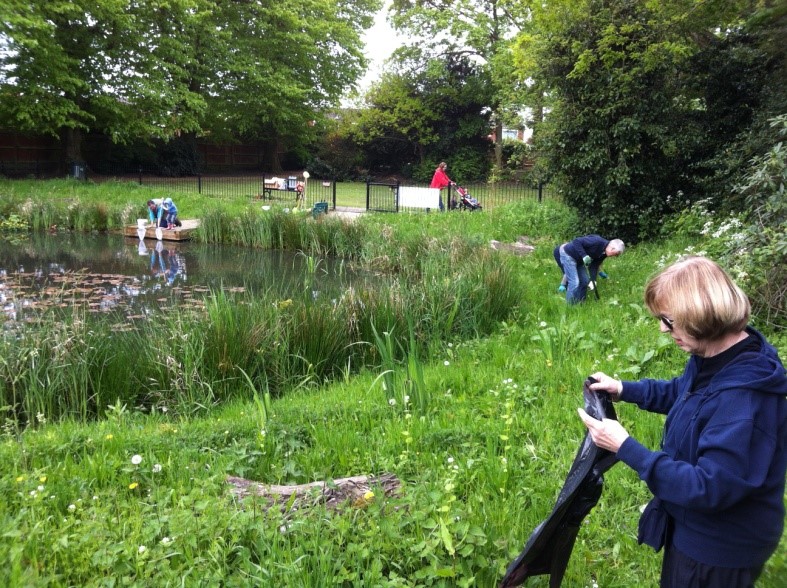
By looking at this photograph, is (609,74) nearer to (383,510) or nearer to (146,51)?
(383,510)

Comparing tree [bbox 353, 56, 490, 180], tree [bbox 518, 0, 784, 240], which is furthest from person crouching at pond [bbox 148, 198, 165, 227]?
tree [bbox 353, 56, 490, 180]

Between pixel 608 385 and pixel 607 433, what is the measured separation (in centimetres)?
27

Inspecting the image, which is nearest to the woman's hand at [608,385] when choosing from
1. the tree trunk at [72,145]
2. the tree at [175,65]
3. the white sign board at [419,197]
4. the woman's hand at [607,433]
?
the woman's hand at [607,433]

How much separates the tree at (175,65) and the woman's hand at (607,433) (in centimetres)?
2268

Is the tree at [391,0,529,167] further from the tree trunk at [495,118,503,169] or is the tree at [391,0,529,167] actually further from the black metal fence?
the black metal fence

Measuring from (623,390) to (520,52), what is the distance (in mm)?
11100

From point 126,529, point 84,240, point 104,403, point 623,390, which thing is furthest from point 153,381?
point 84,240

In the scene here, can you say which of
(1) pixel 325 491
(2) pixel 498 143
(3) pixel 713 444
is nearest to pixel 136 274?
(1) pixel 325 491

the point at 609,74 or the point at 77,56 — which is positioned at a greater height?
the point at 77,56

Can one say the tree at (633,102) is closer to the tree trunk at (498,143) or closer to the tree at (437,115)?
the tree trunk at (498,143)

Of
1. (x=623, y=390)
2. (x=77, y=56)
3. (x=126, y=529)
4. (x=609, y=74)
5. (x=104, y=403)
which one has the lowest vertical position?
(x=104, y=403)

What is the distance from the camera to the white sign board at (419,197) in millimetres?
18156

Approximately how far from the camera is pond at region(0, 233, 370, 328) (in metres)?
8.82

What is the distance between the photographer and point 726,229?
7344 millimetres
